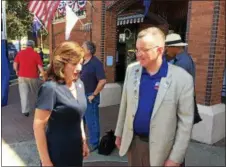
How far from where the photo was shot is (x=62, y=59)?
2.22 m

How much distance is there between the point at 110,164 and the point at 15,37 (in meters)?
22.1

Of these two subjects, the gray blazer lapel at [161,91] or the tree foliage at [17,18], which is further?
the tree foliage at [17,18]

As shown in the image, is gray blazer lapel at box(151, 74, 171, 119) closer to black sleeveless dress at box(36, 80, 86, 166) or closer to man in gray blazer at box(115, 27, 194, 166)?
man in gray blazer at box(115, 27, 194, 166)

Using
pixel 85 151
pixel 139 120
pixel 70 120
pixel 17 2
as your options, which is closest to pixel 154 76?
pixel 139 120

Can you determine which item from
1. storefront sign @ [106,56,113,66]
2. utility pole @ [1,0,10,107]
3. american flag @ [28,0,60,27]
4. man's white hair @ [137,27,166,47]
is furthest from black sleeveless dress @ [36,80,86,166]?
utility pole @ [1,0,10,107]

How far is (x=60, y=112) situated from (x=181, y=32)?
7.69 metres

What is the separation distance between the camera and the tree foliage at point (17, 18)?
2022 cm

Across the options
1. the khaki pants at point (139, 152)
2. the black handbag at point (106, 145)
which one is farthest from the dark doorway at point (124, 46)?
the khaki pants at point (139, 152)

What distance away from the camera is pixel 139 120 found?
7.42 feet

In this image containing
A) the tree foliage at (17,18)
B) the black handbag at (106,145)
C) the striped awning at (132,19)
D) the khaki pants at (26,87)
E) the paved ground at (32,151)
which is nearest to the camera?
the paved ground at (32,151)

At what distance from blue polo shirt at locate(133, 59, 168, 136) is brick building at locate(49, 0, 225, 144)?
2.80 metres

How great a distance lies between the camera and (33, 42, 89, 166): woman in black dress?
2.11 m

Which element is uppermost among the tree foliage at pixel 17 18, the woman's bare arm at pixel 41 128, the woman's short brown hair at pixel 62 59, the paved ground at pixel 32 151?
the tree foliage at pixel 17 18

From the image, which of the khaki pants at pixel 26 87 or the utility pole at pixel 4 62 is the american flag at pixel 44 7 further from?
the utility pole at pixel 4 62
